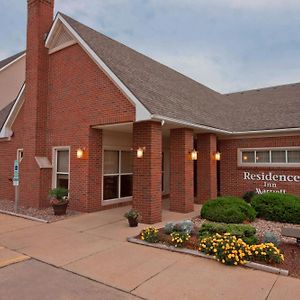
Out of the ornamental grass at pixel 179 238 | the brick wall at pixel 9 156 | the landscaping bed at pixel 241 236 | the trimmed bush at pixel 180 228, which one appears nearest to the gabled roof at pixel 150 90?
the trimmed bush at pixel 180 228

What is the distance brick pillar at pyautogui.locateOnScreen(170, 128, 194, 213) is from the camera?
440 inches

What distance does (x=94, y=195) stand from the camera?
11164mm

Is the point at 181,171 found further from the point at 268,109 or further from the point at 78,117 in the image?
the point at 268,109

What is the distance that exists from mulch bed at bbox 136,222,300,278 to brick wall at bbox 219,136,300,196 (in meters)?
6.03

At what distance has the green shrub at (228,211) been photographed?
940 cm

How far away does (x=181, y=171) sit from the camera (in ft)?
36.8

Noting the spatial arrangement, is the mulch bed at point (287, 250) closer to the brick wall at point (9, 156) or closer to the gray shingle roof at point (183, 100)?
the gray shingle roof at point (183, 100)

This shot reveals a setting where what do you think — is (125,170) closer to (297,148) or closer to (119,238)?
(119,238)

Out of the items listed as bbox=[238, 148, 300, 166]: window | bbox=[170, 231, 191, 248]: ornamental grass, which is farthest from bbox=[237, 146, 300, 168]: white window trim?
bbox=[170, 231, 191, 248]: ornamental grass

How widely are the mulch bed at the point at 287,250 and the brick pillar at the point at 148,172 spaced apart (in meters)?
1.36

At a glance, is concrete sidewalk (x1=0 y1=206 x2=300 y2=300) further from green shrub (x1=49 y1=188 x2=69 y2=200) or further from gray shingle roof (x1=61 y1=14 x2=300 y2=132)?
gray shingle roof (x1=61 y1=14 x2=300 y2=132)

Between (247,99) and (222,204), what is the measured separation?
1149cm

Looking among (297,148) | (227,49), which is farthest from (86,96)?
(227,49)

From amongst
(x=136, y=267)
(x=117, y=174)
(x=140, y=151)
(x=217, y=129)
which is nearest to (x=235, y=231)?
(x=136, y=267)
